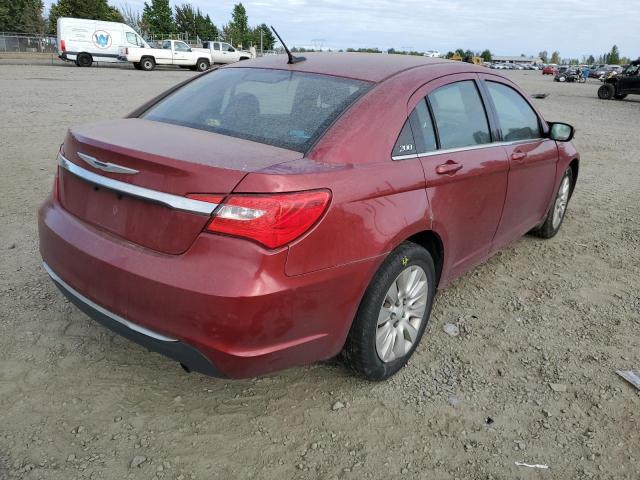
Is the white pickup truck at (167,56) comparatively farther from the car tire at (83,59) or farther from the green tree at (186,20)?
the green tree at (186,20)

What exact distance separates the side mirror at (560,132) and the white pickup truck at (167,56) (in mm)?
29826

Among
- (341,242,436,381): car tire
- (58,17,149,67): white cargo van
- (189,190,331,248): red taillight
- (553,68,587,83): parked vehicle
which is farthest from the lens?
(553,68,587,83): parked vehicle

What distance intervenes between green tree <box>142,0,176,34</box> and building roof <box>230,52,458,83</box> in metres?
64.9

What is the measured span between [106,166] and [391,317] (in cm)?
155

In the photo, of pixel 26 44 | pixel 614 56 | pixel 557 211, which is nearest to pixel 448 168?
pixel 557 211

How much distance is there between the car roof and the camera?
299 centimetres

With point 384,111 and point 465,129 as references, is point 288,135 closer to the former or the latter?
point 384,111

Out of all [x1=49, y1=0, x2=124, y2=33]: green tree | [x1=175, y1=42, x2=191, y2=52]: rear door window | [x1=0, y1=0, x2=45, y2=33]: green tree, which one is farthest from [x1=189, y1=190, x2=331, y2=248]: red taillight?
[x1=0, y1=0, x2=45, y2=33]: green tree

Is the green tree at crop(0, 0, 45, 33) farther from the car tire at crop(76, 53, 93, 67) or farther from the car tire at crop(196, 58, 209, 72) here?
the car tire at crop(196, 58, 209, 72)

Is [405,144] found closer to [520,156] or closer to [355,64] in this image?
[355,64]

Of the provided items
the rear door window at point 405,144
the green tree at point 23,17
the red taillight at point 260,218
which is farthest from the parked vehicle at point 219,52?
the green tree at point 23,17

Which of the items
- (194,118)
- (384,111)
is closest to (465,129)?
(384,111)

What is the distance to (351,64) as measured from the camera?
125 inches

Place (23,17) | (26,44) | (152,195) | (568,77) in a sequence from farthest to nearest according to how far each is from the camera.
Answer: (23,17), (568,77), (26,44), (152,195)
